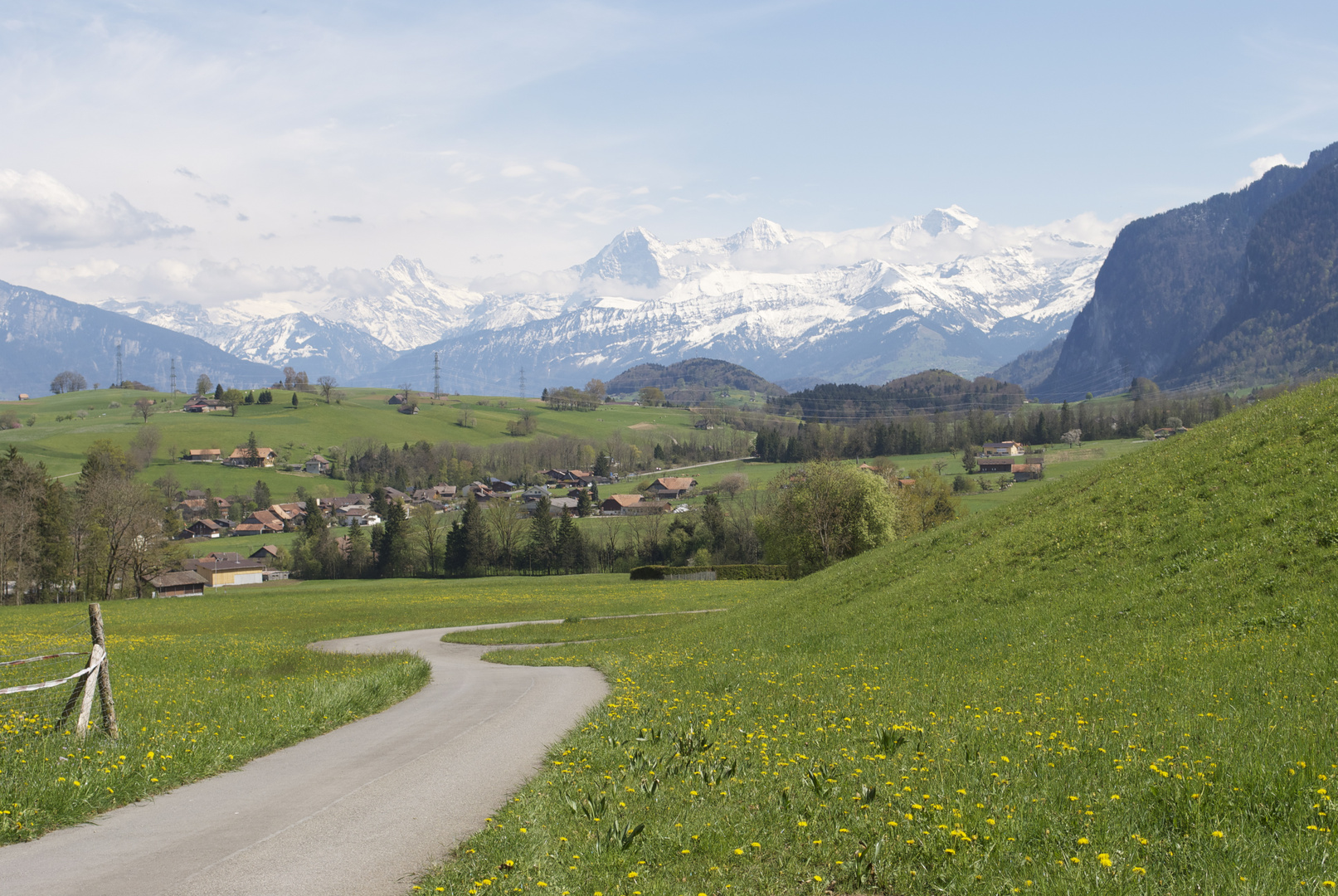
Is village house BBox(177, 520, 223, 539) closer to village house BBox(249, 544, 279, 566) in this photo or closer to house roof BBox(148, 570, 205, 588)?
village house BBox(249, 544, 279, 566)

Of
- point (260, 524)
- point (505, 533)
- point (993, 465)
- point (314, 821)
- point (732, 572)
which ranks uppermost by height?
point (314, 821)

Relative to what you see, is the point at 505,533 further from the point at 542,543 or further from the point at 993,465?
the point at 993,465

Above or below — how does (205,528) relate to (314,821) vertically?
below

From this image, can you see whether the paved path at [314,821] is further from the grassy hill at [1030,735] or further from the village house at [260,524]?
the village house at [260,524]

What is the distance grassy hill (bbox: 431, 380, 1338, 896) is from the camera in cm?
737

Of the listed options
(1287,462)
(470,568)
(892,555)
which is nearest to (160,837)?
(1287,462)

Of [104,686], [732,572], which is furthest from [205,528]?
[104,686]

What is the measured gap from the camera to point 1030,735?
11094 millimetres

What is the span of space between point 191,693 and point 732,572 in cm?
7083

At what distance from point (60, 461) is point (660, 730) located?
752 feet

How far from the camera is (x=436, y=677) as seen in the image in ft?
88.2

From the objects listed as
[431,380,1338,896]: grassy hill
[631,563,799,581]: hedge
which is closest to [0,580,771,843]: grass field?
[431,380,1338,896]: grassy hill

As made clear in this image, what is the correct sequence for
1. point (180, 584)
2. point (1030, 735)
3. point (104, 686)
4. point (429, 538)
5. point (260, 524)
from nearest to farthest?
1. point (1030, 735)
2. point (104, 686)
3. point (180, 584)
4. point (429, 538)
5. point (260, 524)

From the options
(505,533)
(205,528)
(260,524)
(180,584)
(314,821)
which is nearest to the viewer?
(314,821)
